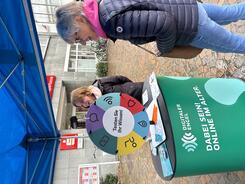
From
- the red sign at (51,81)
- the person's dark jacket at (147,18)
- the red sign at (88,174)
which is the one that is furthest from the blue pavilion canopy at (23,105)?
the red sign at (51,81)

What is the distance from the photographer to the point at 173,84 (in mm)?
2035

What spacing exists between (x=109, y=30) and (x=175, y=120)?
708 millimetres

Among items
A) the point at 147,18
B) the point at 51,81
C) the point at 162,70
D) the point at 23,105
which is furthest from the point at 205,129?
the point at 51,81

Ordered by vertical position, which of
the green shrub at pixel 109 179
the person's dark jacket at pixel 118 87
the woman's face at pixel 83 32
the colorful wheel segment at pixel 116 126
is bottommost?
the green shrub at pixel 109 179

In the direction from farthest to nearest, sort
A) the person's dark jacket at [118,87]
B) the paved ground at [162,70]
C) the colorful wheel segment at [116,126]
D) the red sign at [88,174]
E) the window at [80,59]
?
the window at [80,59] < the red sign at [88,174] < the paved ground at [162,70] < the person's dark jacket at [118,87] < the colorful wheel segment at [116,126]

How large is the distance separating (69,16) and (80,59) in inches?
354

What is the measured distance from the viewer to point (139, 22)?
1.57 metres

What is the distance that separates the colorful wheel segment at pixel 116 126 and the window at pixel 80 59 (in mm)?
7912

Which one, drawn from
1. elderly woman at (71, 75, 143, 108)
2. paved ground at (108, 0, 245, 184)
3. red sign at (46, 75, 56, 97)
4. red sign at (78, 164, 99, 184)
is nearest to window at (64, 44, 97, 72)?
red sign at (46, 75, 56, 97)

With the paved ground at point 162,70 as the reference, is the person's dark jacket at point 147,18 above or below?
above

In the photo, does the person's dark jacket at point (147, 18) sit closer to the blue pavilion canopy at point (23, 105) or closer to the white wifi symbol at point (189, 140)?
the blue pavilion canopy at point (23, 105)

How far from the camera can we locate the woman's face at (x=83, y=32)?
1608 mm

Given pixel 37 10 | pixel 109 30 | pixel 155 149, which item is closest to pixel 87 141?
pixel 155 149

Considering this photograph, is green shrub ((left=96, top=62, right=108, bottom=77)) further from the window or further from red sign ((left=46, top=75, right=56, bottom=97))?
red sign ((left=46, top=75, right=56, bottom=97))
